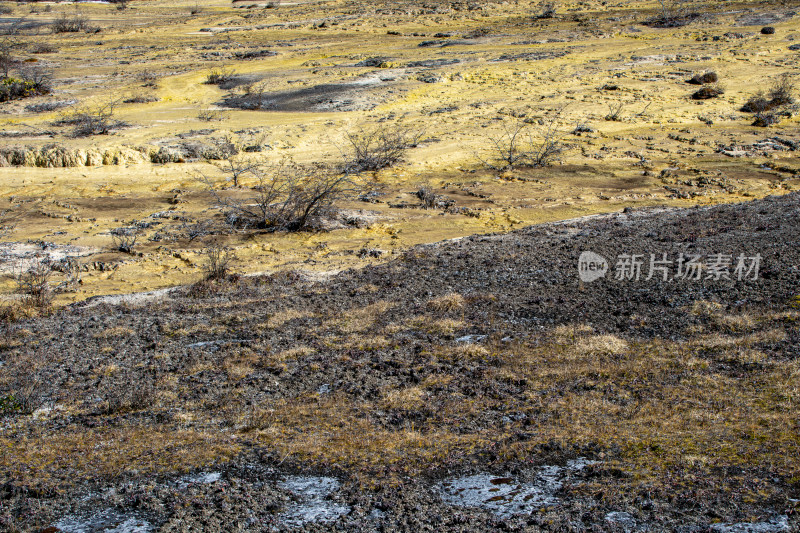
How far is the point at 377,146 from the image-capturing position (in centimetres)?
1545

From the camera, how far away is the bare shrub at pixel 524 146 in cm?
1513

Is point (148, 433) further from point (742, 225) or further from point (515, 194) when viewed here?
point (515, 194)

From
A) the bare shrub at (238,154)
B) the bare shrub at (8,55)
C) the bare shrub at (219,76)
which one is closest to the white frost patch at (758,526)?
the bare shrub at (238,154)

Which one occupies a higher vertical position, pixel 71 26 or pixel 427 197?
pixel 71 26

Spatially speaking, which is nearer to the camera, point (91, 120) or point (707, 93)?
point (91, 120)

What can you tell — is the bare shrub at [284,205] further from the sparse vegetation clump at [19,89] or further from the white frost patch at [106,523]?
the sparse vegetation clump at [19,89]

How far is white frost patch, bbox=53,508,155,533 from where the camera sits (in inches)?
148

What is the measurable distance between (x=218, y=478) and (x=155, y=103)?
17265 mm

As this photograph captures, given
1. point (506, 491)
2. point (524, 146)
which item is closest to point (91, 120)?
point (524, 146)

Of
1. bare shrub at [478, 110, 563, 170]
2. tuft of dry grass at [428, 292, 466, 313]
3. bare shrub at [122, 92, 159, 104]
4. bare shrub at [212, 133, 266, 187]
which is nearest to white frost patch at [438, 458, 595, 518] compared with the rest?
tuft of dry grass at [428, 292, 466, 313]

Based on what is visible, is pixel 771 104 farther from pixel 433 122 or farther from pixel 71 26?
pixel 71 26

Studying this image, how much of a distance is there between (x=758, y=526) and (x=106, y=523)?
3.63 m

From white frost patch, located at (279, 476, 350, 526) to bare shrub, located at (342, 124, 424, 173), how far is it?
997 cm

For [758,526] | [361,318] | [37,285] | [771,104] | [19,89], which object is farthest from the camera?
[19,89]
